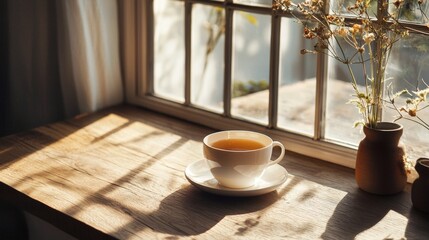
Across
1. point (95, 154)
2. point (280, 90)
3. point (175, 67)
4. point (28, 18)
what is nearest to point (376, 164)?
point (280, 90)

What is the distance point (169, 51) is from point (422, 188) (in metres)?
0.86

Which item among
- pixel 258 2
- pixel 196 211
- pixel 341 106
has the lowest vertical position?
pixel 196 211

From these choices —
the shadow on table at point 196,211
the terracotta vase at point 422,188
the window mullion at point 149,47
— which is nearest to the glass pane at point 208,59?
the window mullion at point 149,47

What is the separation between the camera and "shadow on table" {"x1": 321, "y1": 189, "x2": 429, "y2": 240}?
3.76 ft

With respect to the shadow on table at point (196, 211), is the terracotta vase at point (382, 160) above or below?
above

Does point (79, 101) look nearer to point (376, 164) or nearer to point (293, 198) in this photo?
point (293, 198)

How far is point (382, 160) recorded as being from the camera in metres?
1.26

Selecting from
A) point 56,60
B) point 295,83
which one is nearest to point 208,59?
point 295,83

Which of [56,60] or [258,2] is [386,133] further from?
[56,60]

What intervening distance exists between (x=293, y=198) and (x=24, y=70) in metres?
0.88

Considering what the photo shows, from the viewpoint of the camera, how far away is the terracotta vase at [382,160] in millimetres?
1258

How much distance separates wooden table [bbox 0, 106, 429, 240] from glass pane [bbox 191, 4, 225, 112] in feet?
0.49

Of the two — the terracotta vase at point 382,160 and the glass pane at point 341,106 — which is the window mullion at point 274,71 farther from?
the terracotta vase at point 382,160

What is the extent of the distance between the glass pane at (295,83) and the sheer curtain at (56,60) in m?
0.48
